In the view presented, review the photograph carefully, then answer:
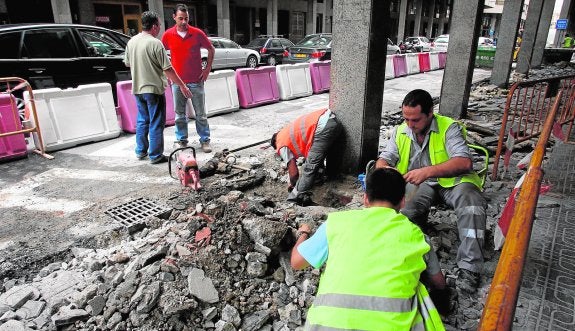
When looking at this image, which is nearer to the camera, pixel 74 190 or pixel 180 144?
pixel 74 190

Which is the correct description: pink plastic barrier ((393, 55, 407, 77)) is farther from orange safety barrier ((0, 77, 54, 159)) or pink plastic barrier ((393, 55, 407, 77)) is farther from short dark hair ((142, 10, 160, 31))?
orange safety barrier ((0, 77, 54, 159))

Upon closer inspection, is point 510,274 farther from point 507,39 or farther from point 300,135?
point 507,39

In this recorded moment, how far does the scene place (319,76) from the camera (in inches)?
476

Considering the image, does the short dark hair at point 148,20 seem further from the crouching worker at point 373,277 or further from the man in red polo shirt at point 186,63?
the crouching worker at point 373,277

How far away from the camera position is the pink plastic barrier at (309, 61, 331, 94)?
11.8 metres

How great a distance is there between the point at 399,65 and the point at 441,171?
1493 centimetres

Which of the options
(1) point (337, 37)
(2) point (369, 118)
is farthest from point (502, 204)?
(1) point (337, 37)

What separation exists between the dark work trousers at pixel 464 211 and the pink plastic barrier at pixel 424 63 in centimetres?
1665

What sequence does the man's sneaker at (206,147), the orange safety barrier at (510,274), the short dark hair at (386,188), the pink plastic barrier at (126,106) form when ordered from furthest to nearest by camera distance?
the pink plastic barrier at (126,106)
the man's sneaker at (206,147)
the short dark hair at (386,188)
the orange safety barrier at (510,274)

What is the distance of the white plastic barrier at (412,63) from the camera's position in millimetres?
17594

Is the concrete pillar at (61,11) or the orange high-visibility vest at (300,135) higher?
the concrete pillar at (61,11)

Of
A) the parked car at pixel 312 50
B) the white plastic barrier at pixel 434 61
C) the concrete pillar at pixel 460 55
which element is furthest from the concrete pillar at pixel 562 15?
the concrete pillar at pixel 460 55

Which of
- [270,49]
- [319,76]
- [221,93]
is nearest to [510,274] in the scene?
[221,93]

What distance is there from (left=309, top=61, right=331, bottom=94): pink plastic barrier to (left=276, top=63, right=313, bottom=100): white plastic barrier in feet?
0.77
